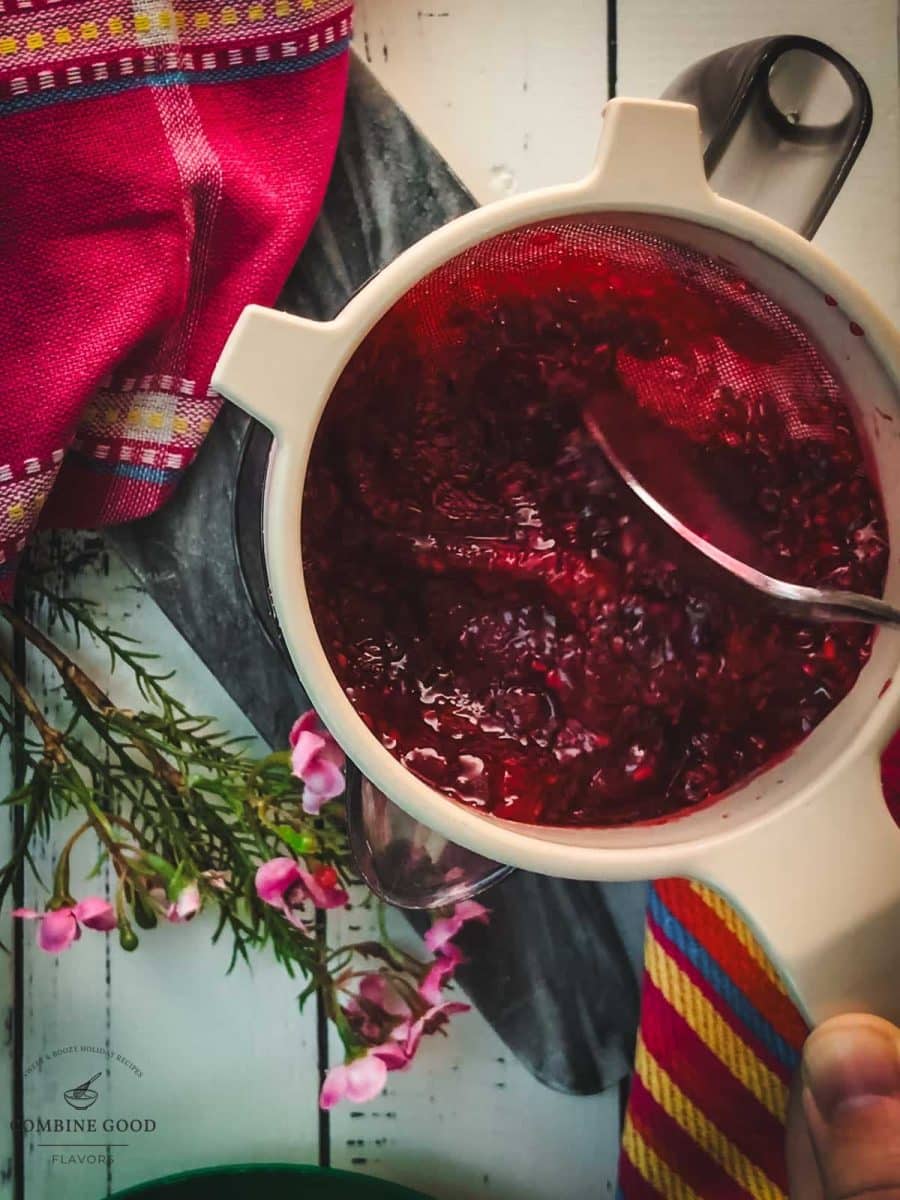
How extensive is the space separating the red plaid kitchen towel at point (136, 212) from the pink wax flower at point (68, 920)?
180 mm

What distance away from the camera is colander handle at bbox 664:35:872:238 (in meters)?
0.55

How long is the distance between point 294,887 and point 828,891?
30 cm

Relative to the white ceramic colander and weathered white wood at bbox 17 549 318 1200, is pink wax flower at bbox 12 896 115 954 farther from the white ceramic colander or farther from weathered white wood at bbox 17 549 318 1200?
the white ceramic colander

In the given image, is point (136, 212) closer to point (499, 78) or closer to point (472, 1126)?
point (499, 78)

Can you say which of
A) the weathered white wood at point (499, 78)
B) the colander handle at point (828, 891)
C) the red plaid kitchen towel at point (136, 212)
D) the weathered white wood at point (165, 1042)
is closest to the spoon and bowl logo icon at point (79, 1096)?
the weathered white wood at point (165, 1042)

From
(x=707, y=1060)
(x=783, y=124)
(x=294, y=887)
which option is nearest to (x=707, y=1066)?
(x=707, y=1060)

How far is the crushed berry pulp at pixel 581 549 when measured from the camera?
0.47 metres

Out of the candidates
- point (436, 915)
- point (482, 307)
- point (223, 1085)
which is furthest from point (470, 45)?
point (223, 1085)

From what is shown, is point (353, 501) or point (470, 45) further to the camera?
point (470, 45)

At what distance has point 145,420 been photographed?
0.59m

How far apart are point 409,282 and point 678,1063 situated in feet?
1.44

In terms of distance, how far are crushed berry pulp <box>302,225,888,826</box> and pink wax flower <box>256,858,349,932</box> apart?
173 millimetres

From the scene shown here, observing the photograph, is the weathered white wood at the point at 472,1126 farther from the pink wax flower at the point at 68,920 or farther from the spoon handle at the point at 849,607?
the spoon handle at the point at 849,607

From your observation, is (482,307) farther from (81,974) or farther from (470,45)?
(81,974)
